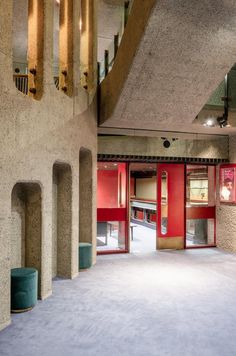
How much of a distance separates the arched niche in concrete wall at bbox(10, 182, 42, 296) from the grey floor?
0.86 metres

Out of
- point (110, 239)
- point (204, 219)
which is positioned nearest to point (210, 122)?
point (204, 219)

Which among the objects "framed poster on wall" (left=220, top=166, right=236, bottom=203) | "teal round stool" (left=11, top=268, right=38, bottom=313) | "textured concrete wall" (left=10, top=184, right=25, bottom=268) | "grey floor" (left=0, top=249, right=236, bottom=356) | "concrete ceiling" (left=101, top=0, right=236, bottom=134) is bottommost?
"grey floor" (left=0, top=249, right=236, bottom=356)

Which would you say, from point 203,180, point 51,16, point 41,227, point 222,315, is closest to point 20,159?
point 41,227

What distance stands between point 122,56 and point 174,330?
16.8 ft

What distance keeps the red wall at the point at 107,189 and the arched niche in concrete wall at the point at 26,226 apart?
869cm

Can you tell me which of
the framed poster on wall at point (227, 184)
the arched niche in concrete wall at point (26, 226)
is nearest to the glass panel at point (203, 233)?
the framed poster on wall at point (227, 184)

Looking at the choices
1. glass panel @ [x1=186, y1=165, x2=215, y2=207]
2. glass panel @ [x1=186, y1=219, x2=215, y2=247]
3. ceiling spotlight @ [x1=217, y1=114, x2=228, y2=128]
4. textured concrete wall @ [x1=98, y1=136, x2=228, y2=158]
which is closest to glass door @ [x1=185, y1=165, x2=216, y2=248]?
glass panel @ [x1=186, y1=219, x2=215, y2=247]

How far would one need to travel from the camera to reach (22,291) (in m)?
5.11

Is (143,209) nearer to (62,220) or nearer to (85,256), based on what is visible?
(85,256)

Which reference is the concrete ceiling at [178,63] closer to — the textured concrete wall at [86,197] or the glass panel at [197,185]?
the textured concrete wall at [86,197]

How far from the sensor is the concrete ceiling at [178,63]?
483 cm

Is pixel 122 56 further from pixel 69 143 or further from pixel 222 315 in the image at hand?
pixel 222 315

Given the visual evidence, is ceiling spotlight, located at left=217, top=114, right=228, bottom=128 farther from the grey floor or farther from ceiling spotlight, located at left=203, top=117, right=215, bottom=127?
the grey floor

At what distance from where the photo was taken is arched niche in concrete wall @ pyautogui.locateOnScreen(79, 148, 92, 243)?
8.06 m
